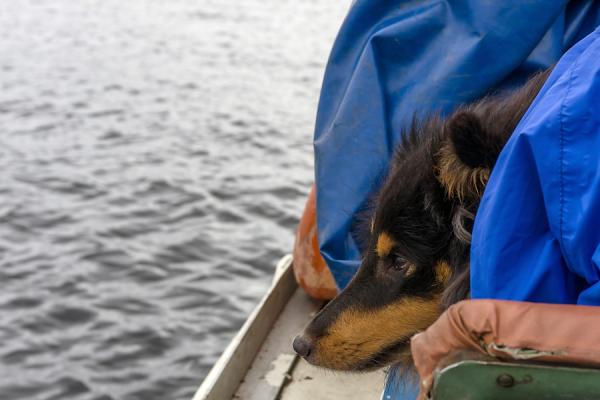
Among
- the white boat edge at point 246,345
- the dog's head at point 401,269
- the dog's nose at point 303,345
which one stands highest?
the dog's head at point 401,269

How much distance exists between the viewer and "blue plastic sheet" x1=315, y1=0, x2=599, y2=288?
3.24m

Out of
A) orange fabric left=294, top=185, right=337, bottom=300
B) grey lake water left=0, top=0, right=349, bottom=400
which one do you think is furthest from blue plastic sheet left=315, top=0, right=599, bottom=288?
grey lake water left=0, top=0, right=349, bottom=400

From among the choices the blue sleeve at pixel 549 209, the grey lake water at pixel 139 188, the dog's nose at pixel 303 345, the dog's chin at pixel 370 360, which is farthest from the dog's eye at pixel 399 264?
the grey lake water at pixel 139 188

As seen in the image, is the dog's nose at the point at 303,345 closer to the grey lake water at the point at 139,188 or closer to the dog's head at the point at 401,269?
the dog's head at the point at 401,269

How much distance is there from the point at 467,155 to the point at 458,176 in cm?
12

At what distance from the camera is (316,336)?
2699 mm

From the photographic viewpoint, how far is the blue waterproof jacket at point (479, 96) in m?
1.81

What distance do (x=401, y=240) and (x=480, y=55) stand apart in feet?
3.33

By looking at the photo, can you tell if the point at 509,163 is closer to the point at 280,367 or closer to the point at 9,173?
the point at 280,367

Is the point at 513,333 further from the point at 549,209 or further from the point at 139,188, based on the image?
the point at 139,188

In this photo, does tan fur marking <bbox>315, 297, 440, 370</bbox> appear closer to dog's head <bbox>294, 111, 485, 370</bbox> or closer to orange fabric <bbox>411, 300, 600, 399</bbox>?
dog's head <bbox>294, 111, 485, 370</bbox>

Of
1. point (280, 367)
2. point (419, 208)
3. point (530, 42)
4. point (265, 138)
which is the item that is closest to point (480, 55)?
point (530, 42)

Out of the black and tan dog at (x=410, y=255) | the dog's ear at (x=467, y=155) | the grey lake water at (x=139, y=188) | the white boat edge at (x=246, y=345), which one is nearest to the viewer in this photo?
the dog's ear at (x=467, y=155)

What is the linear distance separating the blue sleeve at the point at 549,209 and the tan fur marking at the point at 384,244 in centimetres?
71
